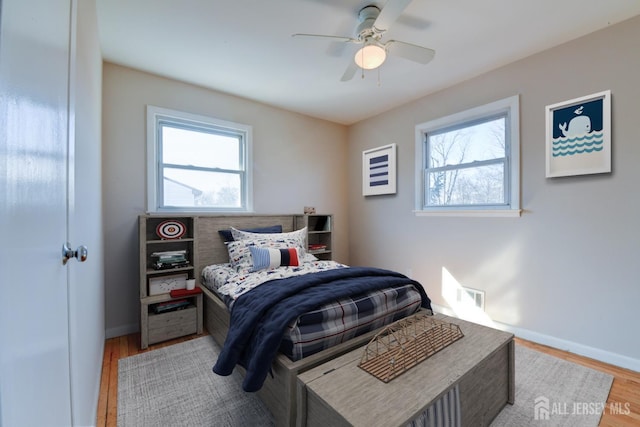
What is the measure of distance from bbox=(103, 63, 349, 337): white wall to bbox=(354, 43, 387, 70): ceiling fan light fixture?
6.05 feet

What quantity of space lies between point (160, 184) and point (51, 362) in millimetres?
2458

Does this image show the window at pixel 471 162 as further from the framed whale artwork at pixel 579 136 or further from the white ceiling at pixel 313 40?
the white ceiling at pixel 313 40

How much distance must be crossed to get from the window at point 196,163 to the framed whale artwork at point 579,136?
3116mm

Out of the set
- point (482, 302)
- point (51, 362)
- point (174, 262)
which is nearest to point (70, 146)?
point (51, 362)

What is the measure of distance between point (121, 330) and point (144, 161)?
65.7 inches

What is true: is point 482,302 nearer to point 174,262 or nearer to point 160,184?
point 174,262

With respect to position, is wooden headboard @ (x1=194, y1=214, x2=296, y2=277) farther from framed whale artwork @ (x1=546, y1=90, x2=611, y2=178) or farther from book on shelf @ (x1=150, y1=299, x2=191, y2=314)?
framed whale artwork @ (x1=546, y1=90, x2=611, y2=178)

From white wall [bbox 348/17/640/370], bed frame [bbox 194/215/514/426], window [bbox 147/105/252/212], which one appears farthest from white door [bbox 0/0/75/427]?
white wall [bbox 348/17/640/370]

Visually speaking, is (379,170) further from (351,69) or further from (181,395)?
(181,395)

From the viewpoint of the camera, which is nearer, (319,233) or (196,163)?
(196,163)

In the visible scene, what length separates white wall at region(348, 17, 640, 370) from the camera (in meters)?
2.04

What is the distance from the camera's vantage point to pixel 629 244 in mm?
2031

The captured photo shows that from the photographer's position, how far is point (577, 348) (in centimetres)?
225

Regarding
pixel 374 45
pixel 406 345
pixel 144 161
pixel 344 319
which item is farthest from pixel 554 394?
pixel 144 161
